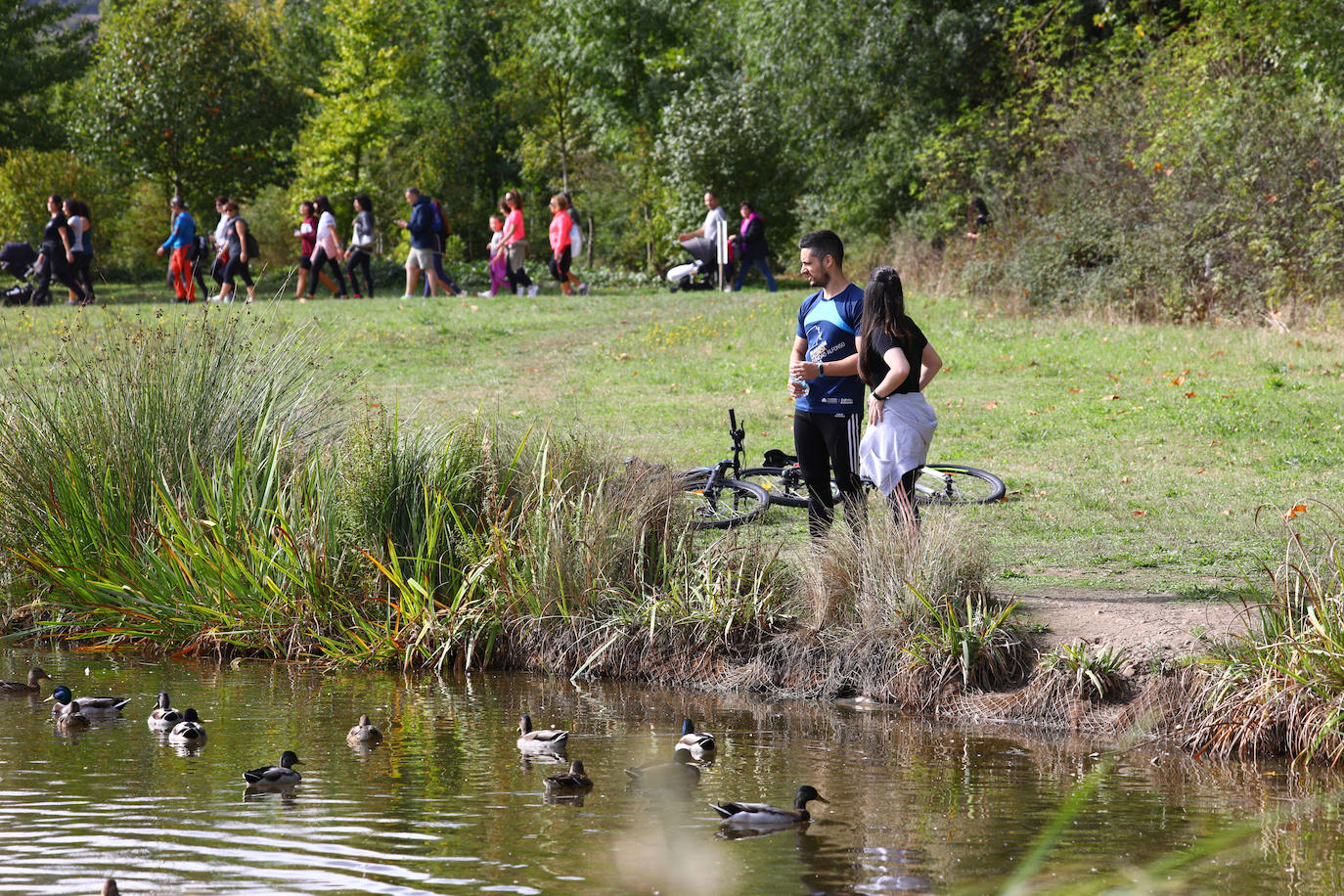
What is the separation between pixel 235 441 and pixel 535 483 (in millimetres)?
2099

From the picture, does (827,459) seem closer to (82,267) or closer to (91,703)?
(91,703)

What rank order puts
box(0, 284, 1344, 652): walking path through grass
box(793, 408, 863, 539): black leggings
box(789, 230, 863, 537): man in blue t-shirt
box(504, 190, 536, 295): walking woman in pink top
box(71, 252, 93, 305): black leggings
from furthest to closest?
1. box(504, 190, 536, 295): walking woman in pink top
2. box(71, 252, 93, 305): black leggings
3. box(0, 284, 1344, 652): walking path through grass
4. box(793, 408, 863, 539): black leggings
5. box(789, 230, 863, 537): man in blue t-shirt

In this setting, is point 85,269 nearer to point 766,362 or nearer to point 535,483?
point 766,362

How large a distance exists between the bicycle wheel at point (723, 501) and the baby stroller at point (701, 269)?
61.2 ft

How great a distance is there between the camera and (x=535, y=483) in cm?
886

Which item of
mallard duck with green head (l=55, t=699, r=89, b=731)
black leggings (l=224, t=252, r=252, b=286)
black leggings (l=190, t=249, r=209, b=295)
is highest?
black leggings (l=224, t=252, r=252, b=286)

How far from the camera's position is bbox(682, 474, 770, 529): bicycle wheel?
377 inches

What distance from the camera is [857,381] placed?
8.09m

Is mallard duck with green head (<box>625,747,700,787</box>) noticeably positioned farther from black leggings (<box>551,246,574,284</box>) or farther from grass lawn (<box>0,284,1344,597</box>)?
black leggings (<box>551,246,574,284</box>)

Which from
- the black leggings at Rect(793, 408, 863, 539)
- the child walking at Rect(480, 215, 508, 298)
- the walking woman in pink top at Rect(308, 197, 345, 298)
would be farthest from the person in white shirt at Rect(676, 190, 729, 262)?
the black leggings at Rect(793, 408, 863, 539)

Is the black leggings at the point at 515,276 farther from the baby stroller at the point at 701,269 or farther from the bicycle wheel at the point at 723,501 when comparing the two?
the bicycle wheel at the point at 723,501

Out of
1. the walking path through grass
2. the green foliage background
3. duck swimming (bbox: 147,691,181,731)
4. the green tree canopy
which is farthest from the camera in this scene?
the green tree canopy

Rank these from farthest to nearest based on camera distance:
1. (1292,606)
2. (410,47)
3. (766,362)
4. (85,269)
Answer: (410,47)
(85,269)
(766,362)
(1292,606)

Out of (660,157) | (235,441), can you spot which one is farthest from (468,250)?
(235,441)
